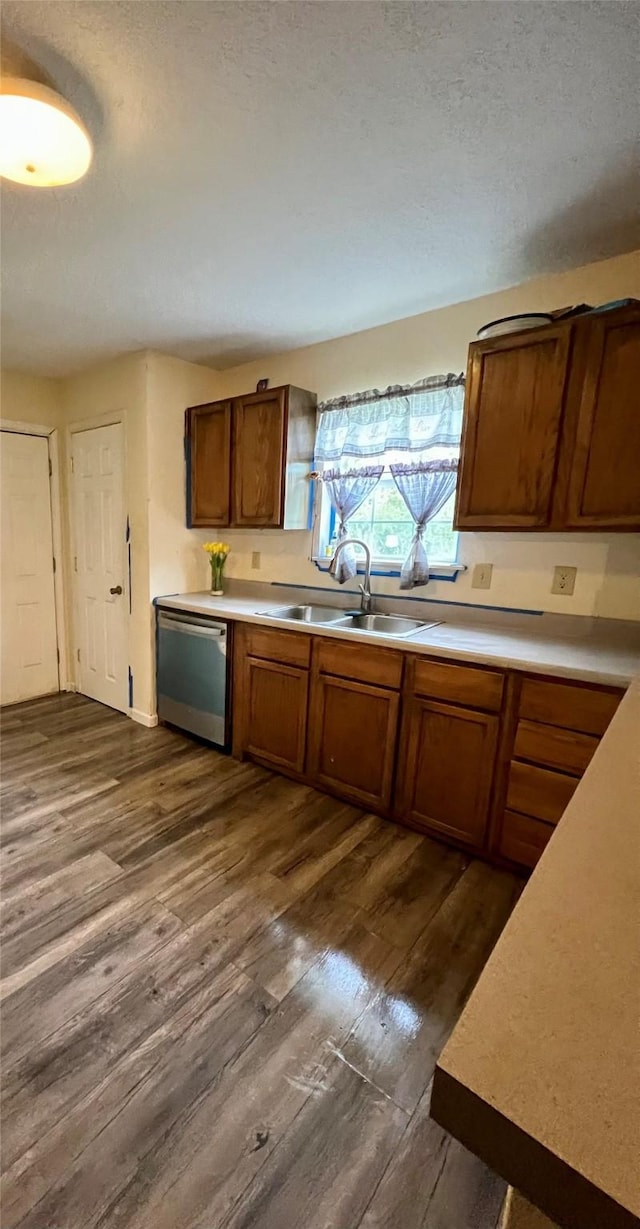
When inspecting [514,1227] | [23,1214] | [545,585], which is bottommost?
[23,1214]

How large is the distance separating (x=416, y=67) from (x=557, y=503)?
134 centimetres

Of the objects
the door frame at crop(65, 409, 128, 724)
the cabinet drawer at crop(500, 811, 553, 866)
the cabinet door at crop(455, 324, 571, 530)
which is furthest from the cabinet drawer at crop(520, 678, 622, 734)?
the door frame at crop(65, 409, 128, 724)

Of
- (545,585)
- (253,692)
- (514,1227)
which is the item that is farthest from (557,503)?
(514,1227)

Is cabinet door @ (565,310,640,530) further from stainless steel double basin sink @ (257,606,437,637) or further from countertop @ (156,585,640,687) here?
stainless steel double basin sink @ (257,606,437,637)

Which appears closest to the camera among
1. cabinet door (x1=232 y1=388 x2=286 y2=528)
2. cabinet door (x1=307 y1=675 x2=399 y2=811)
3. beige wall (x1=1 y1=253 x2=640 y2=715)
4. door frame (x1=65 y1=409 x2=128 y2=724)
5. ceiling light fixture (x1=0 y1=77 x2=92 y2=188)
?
ceiling light fixture (x1=0 y1=77 x2=92 y2=188)

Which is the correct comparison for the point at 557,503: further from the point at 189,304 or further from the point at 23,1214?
the point at 23,1214

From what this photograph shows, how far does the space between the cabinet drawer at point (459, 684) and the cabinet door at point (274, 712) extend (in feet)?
2.11

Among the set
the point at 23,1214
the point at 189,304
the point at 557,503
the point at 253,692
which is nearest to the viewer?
the point at 23,1214

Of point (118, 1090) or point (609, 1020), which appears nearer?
point (609, 1020)

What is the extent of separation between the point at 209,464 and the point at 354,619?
1.41 meters

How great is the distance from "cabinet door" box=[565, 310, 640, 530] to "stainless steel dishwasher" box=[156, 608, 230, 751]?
188cm

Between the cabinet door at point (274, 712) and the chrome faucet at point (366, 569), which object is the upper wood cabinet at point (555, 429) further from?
the cabinet door at point (274, 712)

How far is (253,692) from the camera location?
2746 mm

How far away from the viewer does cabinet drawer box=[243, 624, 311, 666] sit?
2477 millimetres
